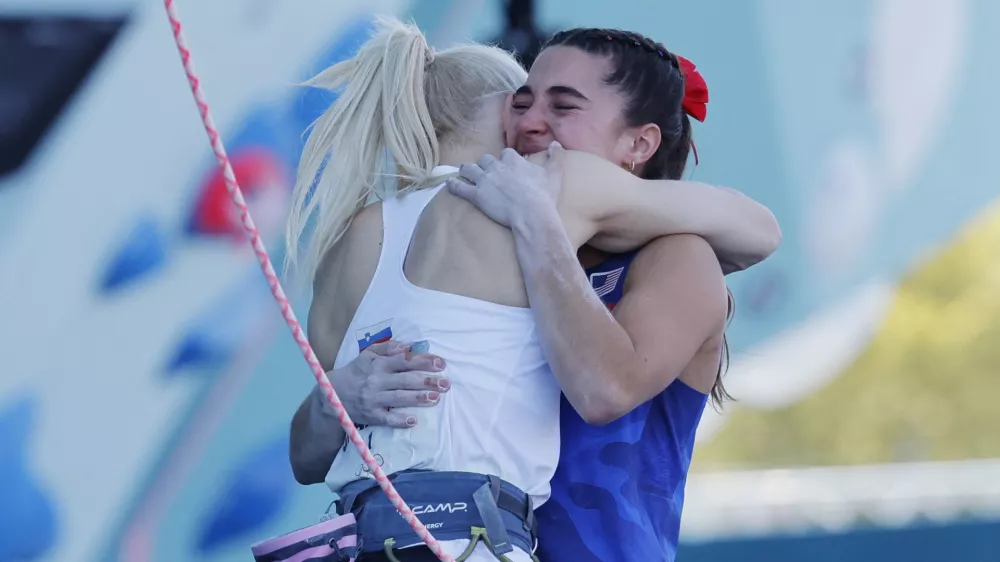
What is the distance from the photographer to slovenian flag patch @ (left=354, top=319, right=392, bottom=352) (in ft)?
4.88

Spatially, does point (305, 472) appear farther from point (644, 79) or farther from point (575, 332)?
point (644, 79)

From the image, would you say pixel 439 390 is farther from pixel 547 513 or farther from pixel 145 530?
pixel 145 530

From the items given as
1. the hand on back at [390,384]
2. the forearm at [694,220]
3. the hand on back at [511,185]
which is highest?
the hand on back at [511,185]

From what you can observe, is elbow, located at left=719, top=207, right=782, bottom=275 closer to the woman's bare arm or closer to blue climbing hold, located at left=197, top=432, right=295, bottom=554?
the woman's bare arm

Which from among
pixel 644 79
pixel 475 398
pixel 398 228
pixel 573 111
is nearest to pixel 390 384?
pixel 475 398

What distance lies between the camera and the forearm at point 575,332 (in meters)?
1.37

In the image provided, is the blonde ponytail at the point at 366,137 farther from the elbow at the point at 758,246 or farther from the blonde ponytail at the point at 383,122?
the elbow at the point at 758,246

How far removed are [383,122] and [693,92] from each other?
43 centimetres

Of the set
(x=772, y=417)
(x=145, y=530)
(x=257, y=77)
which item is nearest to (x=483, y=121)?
(x=257, y=77)

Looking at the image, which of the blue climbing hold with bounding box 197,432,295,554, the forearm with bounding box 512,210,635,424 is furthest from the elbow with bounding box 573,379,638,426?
the blue climbing hold with bounding box 197,432,295,554

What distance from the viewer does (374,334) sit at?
4.96ft

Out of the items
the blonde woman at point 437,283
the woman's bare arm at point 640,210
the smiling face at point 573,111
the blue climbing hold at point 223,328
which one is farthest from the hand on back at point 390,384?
the blue climbing hold at point 223,328

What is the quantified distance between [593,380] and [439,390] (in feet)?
0.56

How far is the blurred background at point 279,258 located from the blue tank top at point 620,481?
Answer: 1.68m
